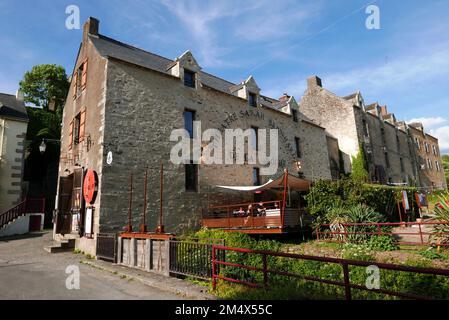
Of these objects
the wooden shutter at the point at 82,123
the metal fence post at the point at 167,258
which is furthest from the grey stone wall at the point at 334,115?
the metal fence post at the point at 167,258

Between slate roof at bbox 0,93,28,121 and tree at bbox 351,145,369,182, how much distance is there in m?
25.9

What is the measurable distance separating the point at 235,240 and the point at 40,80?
94.6 ft

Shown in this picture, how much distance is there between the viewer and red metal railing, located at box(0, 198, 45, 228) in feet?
55.0

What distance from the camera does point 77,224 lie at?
13.6m

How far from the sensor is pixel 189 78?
16.3 metres

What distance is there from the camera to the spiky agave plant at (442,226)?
917 cm

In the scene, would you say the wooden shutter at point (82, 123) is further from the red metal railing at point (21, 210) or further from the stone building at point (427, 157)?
the stone building at point (427, 157)

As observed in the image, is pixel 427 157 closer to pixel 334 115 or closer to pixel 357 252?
pixel 334 115

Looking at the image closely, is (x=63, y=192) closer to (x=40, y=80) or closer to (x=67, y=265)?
(x=67, y=265)

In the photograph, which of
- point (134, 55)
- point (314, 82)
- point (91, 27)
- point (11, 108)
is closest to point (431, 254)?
point (134, 55)

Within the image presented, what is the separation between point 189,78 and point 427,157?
37.4 m

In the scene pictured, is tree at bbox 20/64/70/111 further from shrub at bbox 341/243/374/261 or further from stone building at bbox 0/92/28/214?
shrub at bbox 341/243/374/261
